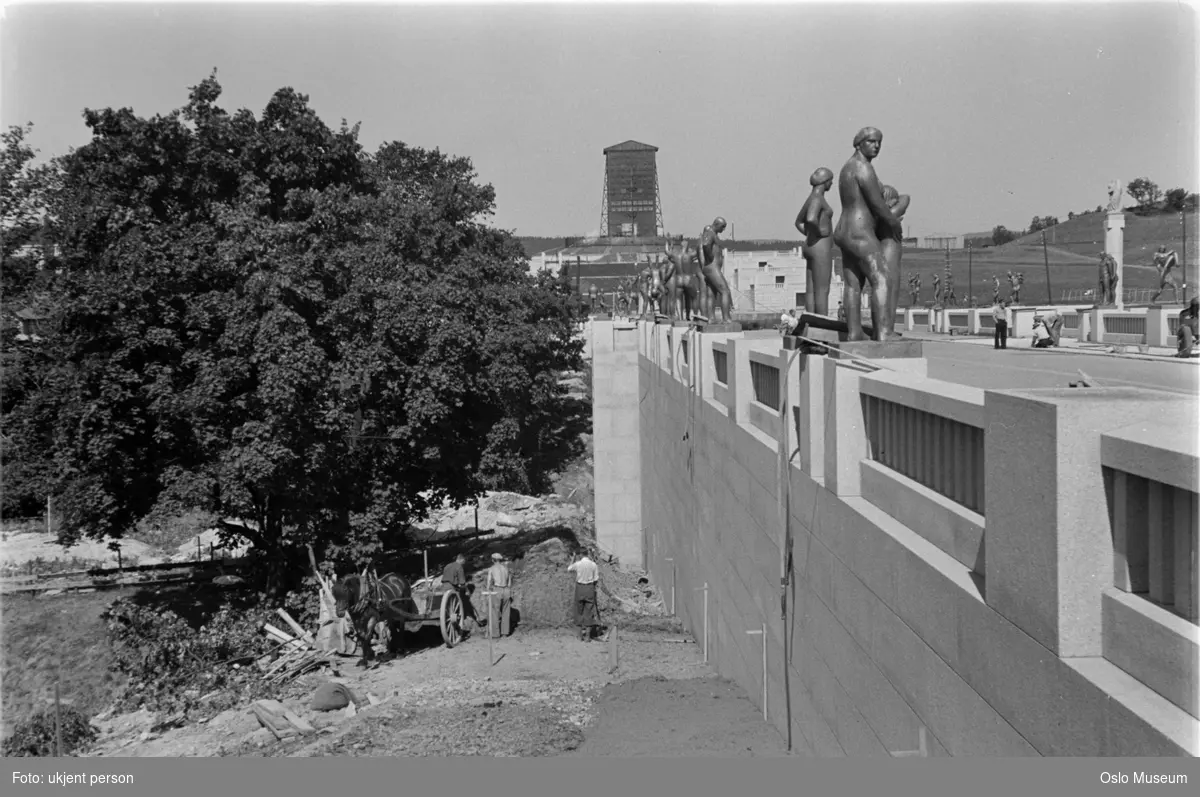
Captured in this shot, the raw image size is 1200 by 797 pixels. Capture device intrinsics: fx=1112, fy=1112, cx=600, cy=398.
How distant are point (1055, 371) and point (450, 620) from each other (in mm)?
8823

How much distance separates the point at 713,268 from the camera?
57.8ft

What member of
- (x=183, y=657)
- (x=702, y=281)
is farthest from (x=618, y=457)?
(x=183, y=657)

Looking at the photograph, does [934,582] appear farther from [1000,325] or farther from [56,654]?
[56,654]

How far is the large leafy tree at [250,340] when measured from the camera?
17.3 m

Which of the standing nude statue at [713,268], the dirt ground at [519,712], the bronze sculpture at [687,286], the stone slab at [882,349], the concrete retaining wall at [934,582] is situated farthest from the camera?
the bronze sculpture at [687,286]

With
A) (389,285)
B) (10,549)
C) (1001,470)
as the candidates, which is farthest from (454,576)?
(10,549)

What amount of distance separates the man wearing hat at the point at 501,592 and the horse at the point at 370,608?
3.69 feet

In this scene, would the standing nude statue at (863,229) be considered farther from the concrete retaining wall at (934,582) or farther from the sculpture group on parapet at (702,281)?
the sculpture group on parapet at (702,281)

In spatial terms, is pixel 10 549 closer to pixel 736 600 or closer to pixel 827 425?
pixel 736 600

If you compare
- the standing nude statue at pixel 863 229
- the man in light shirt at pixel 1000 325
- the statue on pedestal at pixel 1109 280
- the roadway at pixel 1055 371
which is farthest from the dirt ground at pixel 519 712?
the statue on pedestal at pixel 1109 280

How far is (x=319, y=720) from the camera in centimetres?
1228

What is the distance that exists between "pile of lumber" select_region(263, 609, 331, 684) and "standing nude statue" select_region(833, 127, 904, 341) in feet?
A: 34.2

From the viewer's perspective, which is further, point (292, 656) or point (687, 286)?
point (687, 286)

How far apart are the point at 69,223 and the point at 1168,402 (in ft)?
61.0
